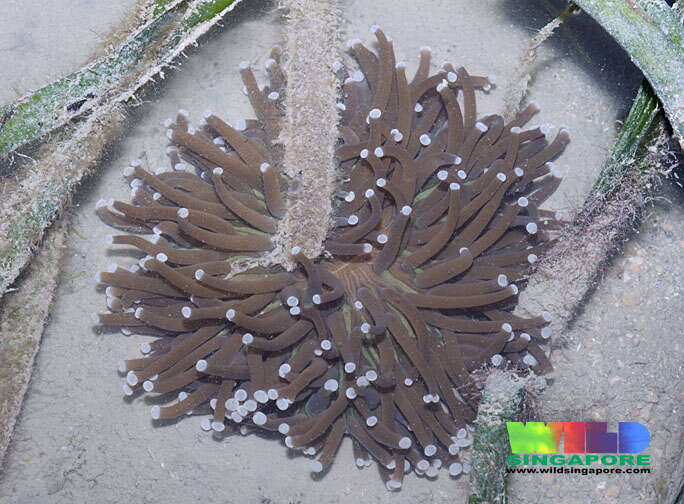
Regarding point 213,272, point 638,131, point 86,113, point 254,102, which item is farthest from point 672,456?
point 86,113

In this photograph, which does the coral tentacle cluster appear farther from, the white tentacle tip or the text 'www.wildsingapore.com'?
the text 'www.wildsingapore.com'

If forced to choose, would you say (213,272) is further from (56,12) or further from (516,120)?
(56,12)

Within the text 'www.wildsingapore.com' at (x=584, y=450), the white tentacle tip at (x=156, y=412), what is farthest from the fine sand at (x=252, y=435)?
the white tentacle tip at (x=156, y=412)

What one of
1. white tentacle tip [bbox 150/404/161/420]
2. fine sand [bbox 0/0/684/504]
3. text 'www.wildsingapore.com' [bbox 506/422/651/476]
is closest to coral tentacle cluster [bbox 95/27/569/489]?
white tentacle tip [bbox 150/404/161/420]

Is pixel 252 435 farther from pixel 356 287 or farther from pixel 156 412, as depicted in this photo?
pixel 356 287

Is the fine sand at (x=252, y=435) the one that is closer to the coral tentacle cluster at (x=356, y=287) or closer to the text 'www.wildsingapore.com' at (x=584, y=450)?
the text 'www.wildsingapore.com' at (x=584, y=450)

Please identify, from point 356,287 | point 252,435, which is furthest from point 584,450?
point 252,435
